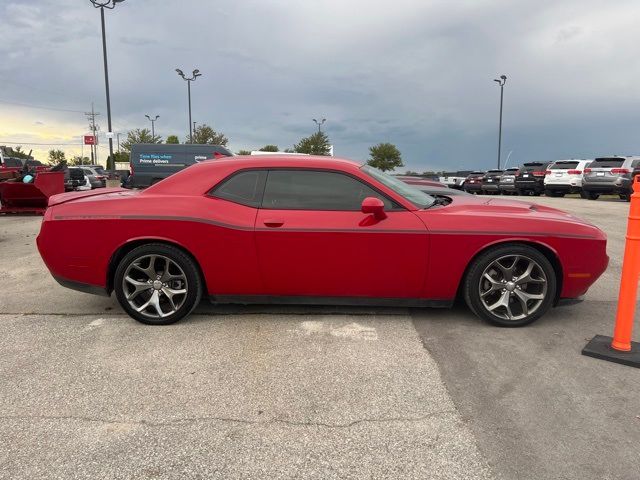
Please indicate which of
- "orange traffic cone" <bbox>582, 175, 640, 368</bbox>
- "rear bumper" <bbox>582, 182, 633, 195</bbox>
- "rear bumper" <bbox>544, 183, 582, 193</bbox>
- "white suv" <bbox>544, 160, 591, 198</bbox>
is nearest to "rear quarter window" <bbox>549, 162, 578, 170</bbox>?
"white suv" <bbox>544, 160, 591, 198</bbox>

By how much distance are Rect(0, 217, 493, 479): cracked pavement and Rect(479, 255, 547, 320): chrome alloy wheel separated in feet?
2.42

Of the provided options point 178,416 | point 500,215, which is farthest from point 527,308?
point 178,416

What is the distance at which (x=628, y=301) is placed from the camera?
336cm

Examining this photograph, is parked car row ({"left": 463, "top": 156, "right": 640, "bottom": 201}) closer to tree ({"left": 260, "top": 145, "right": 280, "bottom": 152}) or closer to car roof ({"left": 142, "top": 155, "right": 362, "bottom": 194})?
car roof ({"left": 142, "top": 155, "right": 362, "bottom": 194})

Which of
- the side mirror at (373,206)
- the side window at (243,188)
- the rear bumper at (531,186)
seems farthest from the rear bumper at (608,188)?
the side window at (243,188)

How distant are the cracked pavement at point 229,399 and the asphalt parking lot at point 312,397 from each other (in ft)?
0.03

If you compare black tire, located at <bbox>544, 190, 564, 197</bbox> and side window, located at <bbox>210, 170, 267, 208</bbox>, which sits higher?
side window, located at <bbox>210, 170, 267, 208</bbox>

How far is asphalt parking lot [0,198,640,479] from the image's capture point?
227 cm

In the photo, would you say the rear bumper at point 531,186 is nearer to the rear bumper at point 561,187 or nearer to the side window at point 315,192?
the rear bumper at point 561,187

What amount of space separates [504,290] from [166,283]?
2889 millimetres

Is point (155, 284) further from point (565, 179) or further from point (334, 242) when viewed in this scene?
point (565, 179)

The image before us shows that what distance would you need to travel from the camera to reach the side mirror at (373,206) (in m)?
3.79

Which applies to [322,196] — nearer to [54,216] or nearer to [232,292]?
[232,292]

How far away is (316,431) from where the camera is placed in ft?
8.23
